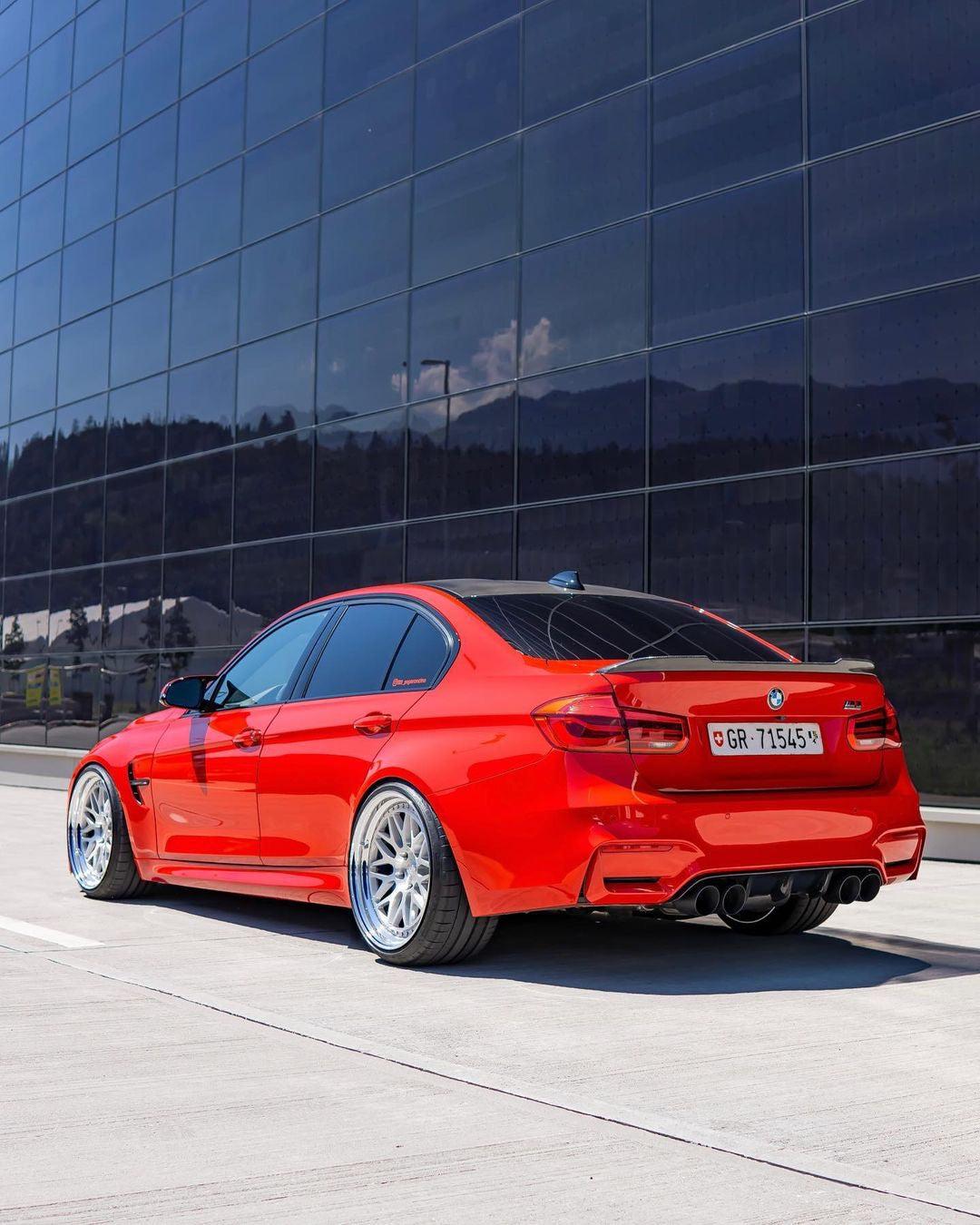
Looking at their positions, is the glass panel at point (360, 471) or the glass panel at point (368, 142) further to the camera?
the glass panel at point (368, 142)

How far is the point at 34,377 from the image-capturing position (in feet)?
86.2

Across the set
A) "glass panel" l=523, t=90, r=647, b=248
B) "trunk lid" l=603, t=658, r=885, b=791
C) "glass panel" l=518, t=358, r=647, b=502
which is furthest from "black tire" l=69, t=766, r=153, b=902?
"glass panel" l=523, t=90, r=647, b=248

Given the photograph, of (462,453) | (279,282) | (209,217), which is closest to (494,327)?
(462,453)

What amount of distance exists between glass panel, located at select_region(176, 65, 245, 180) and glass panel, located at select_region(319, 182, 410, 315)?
3200 mm

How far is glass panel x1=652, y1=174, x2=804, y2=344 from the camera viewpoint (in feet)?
42.8

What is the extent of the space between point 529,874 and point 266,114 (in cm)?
1724

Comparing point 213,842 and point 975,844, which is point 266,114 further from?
point 213,842

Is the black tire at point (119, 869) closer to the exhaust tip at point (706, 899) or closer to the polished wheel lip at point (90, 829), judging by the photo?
the polished wheel lip at point (90, 829)


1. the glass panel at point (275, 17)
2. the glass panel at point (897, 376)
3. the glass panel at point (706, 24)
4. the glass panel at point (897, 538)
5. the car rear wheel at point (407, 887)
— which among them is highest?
the glass panel at point (275, 17)

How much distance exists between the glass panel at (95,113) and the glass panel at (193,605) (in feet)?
23.4

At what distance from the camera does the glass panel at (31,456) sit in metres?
25.6

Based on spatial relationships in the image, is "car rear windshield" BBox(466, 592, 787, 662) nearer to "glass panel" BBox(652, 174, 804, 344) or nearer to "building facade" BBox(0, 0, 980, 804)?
"building facade" BBox(0, 0, 980, 804)

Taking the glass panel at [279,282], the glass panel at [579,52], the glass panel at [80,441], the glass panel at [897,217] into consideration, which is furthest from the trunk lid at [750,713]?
the glass panel at [80,441]

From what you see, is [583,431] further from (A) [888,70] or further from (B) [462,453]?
(A) [888,70]
